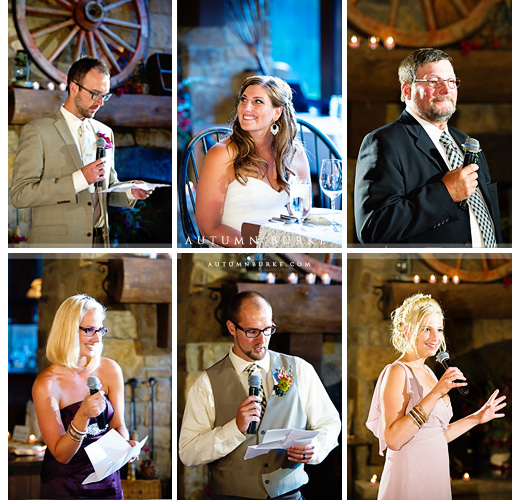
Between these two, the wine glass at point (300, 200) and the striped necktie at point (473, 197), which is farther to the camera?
the striped necktie at point (473, 197)

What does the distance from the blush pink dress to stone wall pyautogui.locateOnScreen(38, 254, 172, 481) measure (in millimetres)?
718

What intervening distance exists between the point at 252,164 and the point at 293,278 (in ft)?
1.36

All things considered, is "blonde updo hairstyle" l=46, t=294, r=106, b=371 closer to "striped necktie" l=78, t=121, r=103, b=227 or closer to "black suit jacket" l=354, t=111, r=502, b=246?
"striped necktie" l=78, t=121, r=103, b=227

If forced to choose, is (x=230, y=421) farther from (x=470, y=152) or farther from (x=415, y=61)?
(x=415, y=61)

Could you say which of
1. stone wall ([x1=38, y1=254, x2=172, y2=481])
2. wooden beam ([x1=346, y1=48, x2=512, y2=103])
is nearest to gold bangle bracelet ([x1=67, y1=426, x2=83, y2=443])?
stone wall ([x1=38, y1=254, x2=172, y2=481])

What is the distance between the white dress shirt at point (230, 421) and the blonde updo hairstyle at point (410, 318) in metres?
0.31

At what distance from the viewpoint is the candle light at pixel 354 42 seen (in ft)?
9.91

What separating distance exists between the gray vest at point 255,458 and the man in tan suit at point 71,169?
672 millimetres

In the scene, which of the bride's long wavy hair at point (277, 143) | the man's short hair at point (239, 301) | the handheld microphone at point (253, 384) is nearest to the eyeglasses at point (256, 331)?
the man's short hair at point (239, 301)

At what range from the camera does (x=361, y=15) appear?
9.95 feet

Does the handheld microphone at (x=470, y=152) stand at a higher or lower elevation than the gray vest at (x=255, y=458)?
higher

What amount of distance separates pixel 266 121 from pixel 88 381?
1062mm

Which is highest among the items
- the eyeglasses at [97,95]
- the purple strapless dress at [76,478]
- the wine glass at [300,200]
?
the eyeglasses at [97,95]

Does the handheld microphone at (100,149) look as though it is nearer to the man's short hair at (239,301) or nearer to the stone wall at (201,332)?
the stone wall at (201,332)
